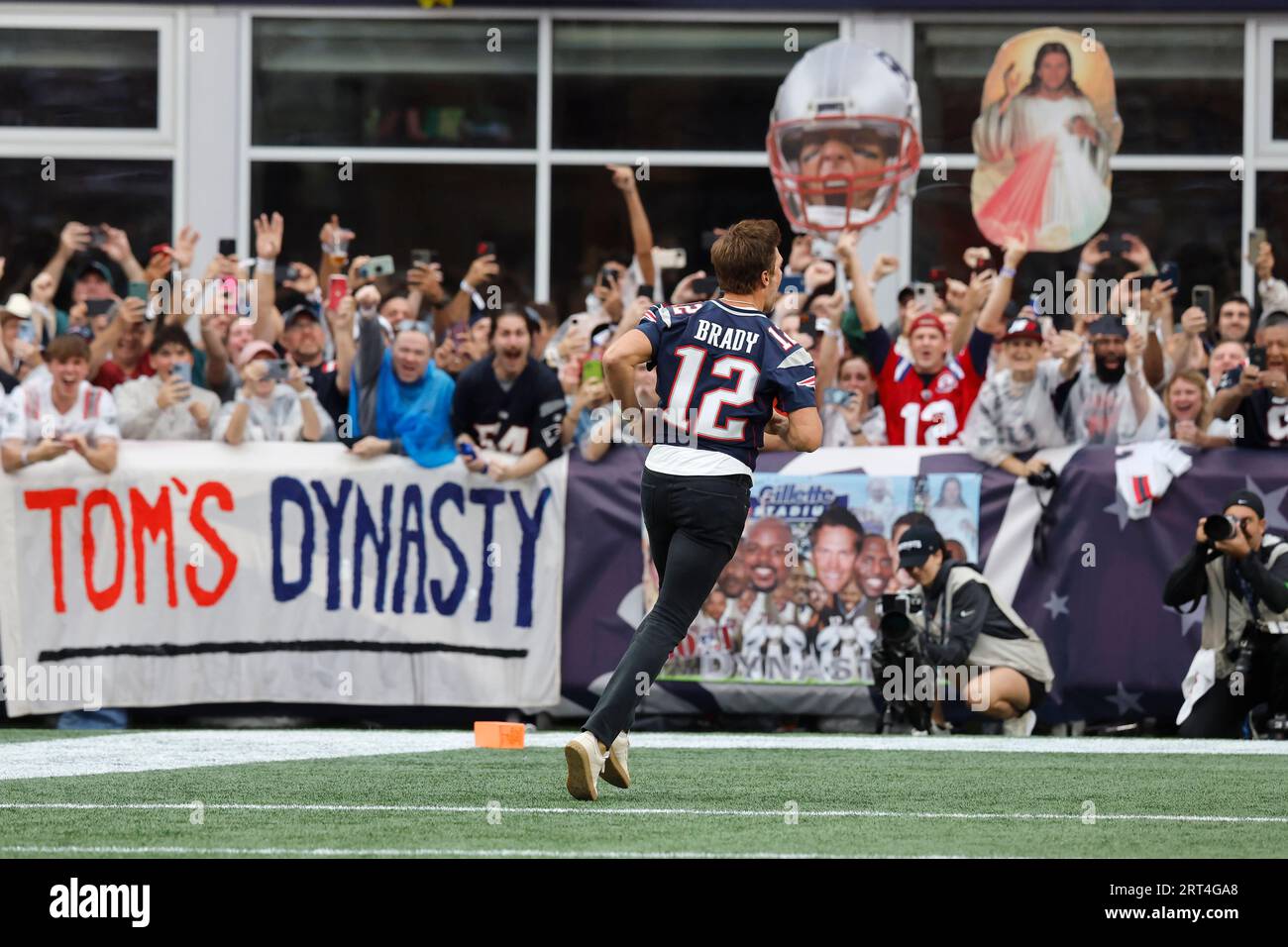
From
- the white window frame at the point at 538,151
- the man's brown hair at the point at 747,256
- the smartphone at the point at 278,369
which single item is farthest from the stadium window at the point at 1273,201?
the man's brown hair at the point at 747,256

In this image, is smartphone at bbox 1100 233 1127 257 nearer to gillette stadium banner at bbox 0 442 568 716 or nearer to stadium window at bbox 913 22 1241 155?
stadium window at bbox 913 22 1241 155

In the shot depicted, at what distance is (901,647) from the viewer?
12.0 metres

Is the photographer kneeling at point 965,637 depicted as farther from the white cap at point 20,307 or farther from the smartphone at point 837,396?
the white cap at point 20,307

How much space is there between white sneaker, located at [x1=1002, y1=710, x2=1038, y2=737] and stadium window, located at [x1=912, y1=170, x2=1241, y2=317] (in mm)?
6452

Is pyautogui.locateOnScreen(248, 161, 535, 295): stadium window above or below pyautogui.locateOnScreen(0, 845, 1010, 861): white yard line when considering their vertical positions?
above

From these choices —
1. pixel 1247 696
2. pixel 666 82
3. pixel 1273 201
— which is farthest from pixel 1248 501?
pixel 666 82

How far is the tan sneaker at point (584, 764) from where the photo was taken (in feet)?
24.3

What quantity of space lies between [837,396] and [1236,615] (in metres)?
2.67

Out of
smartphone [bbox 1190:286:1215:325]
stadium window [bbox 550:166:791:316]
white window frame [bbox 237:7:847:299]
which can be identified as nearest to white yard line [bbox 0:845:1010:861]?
smartphone [bbox 1190:286:1215:325]

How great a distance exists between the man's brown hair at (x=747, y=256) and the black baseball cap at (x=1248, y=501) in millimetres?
5079

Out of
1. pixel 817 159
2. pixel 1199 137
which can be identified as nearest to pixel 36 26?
pixel 817 159

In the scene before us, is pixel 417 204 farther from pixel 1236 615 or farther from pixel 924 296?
pixel 1236 615

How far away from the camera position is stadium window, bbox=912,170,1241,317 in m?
18.0
